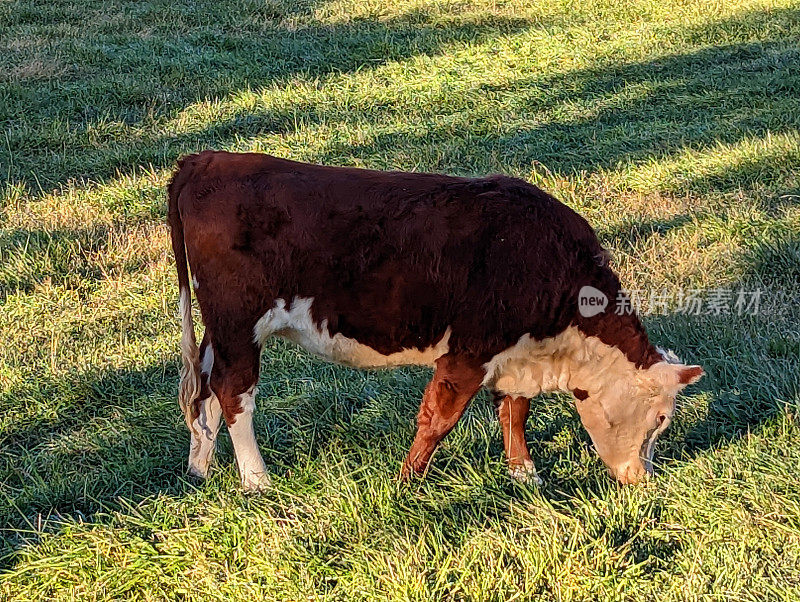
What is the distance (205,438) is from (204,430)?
36mm

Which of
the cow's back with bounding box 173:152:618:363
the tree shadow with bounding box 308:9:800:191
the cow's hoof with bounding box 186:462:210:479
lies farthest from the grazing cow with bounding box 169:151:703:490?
the tree shadow with bounding box 308:9:800:191

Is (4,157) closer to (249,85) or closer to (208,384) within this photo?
(249,85)

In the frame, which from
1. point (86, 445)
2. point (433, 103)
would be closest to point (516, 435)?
point (86, 445)

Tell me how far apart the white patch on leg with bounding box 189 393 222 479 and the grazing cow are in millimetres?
99

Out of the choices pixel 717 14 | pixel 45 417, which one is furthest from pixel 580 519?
pixel 717 14

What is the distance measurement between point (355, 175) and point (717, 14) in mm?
10878

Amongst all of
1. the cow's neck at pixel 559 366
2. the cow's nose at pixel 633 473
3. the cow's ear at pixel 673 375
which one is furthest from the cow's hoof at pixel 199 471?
the cow's ear at pixel 673 375

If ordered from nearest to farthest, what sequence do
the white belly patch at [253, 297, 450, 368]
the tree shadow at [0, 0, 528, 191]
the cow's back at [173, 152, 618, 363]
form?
the cow's back at [173, 152, 618, 363]
the white belly patch at [253, 297, 450, 368]
the tree shadow at [0, 0, 528, 191]

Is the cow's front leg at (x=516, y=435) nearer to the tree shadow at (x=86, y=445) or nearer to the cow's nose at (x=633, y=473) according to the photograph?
the cow's nose at (x=633, y=473)

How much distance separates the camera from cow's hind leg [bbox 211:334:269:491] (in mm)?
3971

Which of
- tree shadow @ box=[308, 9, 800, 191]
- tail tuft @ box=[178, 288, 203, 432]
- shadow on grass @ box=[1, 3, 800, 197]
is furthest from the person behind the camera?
shadow on grass @ box=[1, 3, 800, 197]

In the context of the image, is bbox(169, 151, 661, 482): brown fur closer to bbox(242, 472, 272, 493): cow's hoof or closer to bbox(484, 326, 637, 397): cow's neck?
bbox(484, 326, 637, 397): cow's neck

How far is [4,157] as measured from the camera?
8953 mm

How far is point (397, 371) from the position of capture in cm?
514
